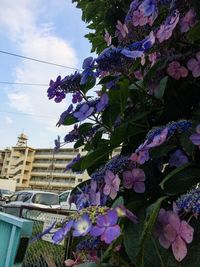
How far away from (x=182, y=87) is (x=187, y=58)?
2.5 inches

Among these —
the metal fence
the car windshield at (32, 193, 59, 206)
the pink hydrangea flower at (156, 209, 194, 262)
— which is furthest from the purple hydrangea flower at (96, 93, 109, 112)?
the car windshield at (32, 193, 59, 206)

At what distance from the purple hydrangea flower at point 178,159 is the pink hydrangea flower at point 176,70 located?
0.55ft

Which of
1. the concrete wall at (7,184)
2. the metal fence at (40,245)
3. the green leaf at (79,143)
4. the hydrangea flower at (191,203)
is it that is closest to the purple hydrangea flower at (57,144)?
the green leaf at (79,143)

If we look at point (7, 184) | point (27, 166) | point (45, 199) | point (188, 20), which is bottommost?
point (188, 20)

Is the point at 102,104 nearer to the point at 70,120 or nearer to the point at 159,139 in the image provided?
the point at 70,120

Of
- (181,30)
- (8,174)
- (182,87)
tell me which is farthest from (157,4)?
(8,174)

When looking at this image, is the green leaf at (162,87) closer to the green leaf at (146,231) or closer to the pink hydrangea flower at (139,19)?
the pink hydrangea flower at (139,19)

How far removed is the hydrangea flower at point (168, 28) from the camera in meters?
0.75

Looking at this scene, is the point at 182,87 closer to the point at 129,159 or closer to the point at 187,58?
the point at 187,58

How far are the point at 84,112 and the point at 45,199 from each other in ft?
50.2

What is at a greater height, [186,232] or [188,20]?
[188,20]

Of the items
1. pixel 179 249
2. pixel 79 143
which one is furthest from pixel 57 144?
pixel 179 249

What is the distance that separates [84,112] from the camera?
93 cm

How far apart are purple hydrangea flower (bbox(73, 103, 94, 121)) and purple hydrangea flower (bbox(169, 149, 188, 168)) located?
24 centimetres
